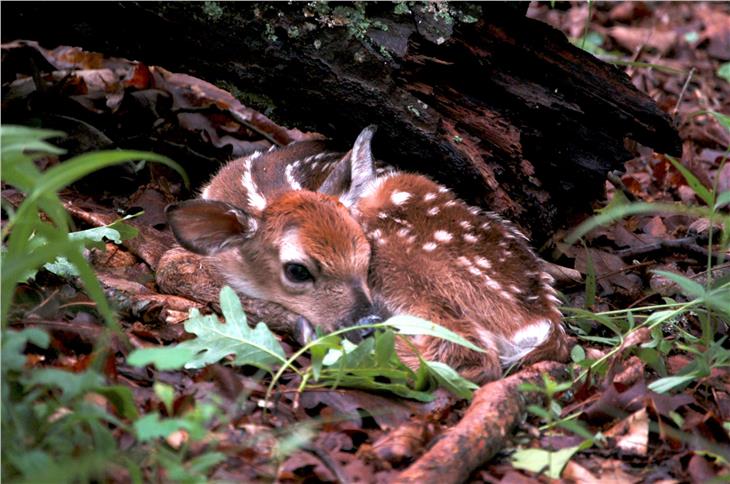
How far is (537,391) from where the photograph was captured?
10.3 ft

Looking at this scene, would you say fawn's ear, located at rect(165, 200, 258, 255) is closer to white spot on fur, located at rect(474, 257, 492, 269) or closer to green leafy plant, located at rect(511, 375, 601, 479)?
white spot on fur, located at rect(474, 257, 492, 269)

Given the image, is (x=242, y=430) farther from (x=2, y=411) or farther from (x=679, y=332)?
(x=679, y=332)

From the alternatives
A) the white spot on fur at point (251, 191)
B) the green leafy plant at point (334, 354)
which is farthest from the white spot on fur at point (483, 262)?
the white spot on fur at point (251, 191)

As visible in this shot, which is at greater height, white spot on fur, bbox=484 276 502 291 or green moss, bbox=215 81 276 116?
green moss, bbox=215 81 276 116

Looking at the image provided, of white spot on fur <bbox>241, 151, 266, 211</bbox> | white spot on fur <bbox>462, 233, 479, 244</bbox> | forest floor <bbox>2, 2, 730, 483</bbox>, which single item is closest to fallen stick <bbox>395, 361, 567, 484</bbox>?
forest floor <bbox>2, 2, 730, 483</bbox>

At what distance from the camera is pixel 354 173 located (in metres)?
4.22

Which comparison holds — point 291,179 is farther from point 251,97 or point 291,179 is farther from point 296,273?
point 296,273

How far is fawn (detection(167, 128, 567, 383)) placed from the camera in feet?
12.0

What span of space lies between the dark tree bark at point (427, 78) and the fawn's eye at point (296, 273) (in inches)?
32.5

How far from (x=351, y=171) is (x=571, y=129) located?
111cm

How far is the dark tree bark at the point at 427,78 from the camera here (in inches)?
162

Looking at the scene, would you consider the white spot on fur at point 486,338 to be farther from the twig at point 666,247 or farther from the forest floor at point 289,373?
the twig at point 666,247

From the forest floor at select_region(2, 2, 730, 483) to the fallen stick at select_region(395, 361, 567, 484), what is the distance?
6 cm

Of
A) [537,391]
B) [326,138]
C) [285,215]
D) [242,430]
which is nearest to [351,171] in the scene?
[285,215]
